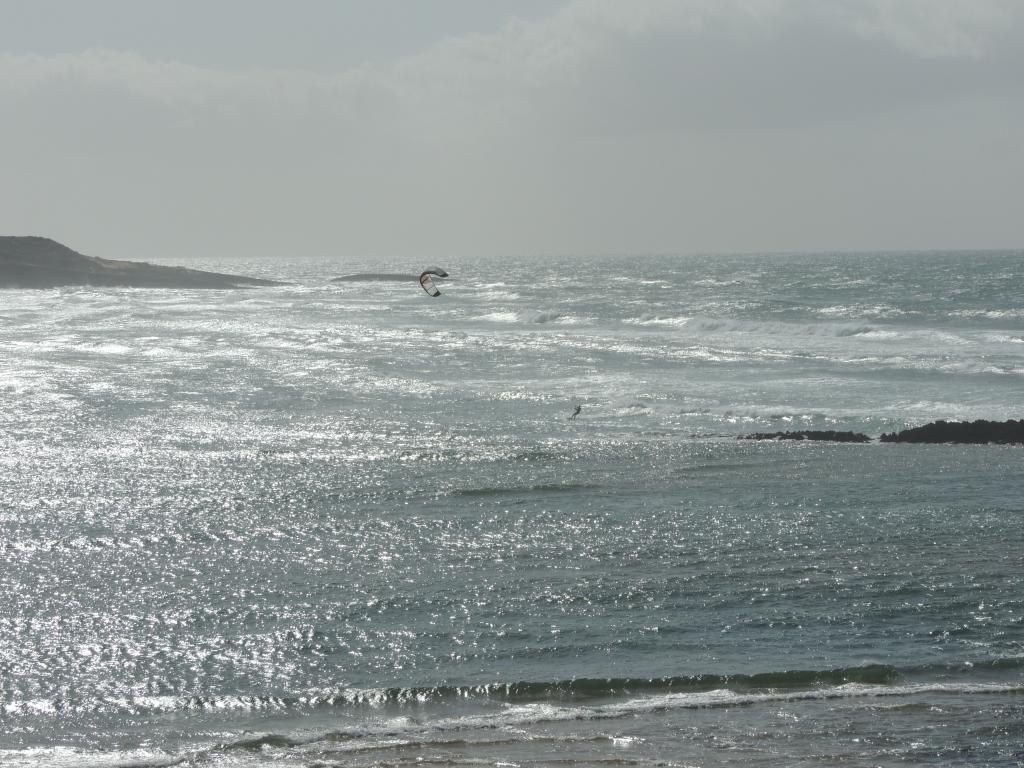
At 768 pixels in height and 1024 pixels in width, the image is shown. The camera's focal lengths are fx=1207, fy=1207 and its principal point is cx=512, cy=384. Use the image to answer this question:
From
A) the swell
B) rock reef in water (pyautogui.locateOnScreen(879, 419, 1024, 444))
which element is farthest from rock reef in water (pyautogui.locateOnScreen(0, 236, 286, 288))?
the swell

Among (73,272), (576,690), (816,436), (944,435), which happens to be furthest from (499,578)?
(73,272)

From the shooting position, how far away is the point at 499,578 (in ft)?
53.1

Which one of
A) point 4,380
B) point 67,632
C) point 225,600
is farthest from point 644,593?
point 4,380

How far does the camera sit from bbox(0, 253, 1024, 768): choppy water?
1145cm

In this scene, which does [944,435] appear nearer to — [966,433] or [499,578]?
[966,433]

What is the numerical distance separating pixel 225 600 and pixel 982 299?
261 ft

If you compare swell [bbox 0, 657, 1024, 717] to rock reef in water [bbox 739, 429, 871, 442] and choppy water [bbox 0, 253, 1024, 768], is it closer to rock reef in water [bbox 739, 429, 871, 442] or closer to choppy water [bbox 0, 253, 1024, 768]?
choppy water [bbox 0, 253, 1024, 768]

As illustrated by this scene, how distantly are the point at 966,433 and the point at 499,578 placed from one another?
1564 centimetres

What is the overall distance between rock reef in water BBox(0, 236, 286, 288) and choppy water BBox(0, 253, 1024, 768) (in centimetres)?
8280

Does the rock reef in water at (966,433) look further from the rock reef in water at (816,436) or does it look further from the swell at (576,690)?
the swell at (576,690)

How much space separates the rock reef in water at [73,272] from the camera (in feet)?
372

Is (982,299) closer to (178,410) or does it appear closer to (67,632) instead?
(178,410)

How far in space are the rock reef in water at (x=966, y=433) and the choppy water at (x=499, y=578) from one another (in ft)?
3.10

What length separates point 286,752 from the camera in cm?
1093
